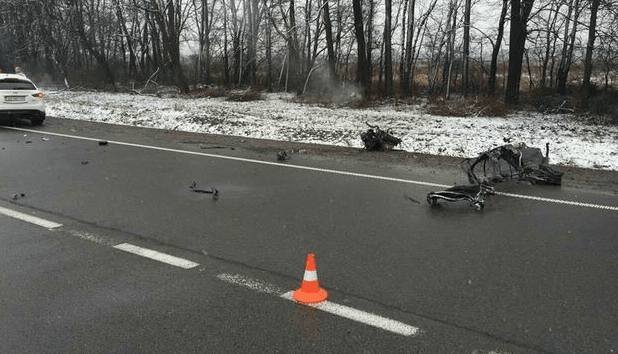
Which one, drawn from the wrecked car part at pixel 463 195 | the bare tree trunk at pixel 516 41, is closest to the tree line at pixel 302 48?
the bare tree trunk at pixel 516 41

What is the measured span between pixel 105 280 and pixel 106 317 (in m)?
0.73

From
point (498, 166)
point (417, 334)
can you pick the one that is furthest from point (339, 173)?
point (417, 334)

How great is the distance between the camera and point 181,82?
100 feet

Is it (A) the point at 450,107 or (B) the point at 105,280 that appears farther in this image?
(A) the point at 450,107

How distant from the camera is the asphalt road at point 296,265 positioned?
3480mm

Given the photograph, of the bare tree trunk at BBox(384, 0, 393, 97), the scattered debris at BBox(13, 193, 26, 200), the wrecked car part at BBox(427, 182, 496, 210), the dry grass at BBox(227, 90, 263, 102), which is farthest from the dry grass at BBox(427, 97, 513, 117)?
the scattered debris at BBox(13, 193, 26, 200)

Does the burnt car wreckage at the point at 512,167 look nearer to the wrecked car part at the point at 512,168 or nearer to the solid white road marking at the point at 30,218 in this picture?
the wrecked car part at the point at 512,168

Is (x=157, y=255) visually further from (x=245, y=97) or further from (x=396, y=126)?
Result: (x=245, y=97)

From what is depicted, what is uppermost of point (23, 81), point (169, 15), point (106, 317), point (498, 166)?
point (169, 15)

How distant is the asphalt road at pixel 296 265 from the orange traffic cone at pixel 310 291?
0.32 ft

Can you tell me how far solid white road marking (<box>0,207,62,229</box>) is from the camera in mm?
5984

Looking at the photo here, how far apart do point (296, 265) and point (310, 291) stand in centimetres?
78

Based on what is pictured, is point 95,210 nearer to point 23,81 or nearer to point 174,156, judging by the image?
point 174,156

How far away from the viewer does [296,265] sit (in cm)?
479
